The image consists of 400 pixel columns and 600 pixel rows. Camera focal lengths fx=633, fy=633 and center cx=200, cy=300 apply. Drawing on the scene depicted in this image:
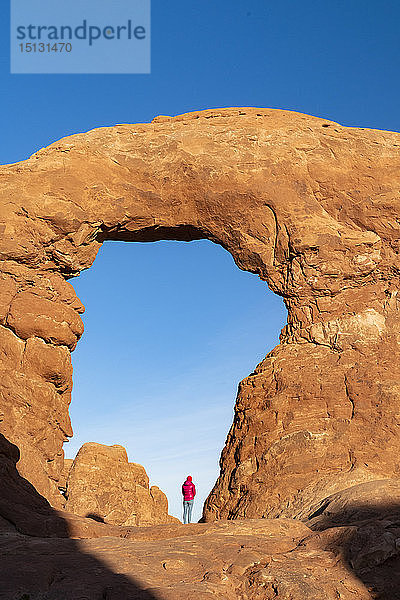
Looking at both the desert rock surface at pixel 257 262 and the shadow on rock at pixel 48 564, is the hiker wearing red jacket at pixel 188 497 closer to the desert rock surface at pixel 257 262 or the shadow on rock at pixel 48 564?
the desert rock surface at pixel 257 262

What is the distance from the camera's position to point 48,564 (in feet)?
19.4

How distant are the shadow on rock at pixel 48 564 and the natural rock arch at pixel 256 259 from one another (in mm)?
2492

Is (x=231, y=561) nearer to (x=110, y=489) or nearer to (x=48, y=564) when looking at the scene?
(x=48, y=564)

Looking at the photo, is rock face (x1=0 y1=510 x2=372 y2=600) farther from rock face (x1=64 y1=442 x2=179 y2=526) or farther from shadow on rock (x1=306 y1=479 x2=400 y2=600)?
rock face (x1=64 y1=442 x2=179 y2=526)

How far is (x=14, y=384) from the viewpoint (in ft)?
36.4

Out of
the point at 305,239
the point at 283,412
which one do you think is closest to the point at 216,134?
the point at 305,239

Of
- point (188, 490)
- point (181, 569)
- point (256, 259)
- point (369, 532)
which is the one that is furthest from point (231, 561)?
point (188, 490)

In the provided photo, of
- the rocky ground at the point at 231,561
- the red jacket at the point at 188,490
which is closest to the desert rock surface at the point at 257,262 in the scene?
the rocky ground at the point at 231,561

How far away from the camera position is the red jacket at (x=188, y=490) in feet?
47.0

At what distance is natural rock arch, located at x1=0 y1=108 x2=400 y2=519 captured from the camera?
Answer: 10742mm

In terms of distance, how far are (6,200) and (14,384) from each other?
11.9ft

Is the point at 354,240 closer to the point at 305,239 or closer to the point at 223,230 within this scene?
the point at 305,239

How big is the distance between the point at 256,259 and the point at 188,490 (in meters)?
5.57

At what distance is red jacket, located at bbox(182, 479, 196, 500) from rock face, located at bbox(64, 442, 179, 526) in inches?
36.8
